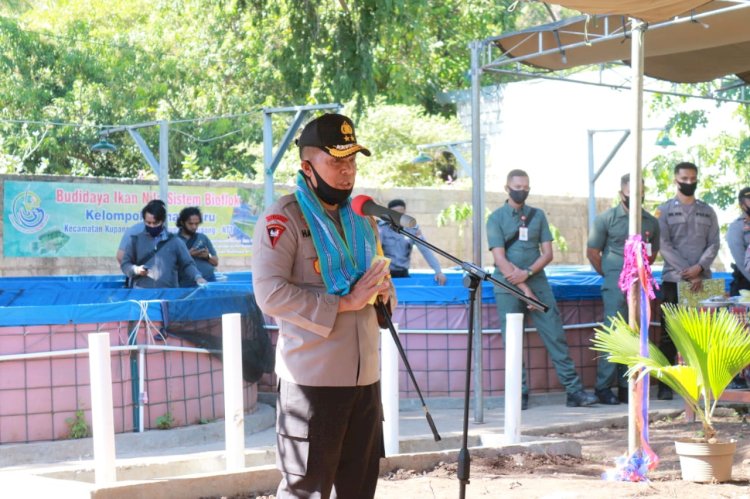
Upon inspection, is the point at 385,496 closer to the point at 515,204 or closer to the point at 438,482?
the point at 438,482

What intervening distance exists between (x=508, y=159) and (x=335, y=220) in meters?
31.4

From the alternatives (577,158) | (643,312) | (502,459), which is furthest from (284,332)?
(577,158)

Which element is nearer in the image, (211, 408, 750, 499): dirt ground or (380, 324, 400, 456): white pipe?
(211, 408, 750, 499): dirt ground

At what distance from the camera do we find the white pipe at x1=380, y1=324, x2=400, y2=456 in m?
7.18

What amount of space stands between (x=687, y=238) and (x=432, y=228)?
17190mm

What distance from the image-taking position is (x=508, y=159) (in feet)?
116

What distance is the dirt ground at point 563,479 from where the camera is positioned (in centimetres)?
623

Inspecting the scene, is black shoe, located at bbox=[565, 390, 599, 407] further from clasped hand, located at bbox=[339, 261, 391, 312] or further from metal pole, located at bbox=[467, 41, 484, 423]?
clasped hand, located at bbox=[339, 261, 391, 312]

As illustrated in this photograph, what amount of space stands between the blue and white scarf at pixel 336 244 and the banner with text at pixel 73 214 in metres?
17.3

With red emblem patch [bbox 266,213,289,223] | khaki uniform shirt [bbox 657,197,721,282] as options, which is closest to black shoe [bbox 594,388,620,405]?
khaki uniform shirt [bbox 657,197,721,282]

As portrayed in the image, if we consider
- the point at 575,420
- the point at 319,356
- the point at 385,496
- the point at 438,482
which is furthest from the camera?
the point at 575,420

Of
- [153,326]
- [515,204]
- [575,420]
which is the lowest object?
[575,420]

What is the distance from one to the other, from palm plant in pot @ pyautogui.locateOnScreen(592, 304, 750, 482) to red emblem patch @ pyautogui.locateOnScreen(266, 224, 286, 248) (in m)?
3.16

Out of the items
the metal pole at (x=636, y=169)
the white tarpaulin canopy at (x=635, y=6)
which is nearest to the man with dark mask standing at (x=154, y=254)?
the white tarpaulin canopy at (x=635, y=6)
